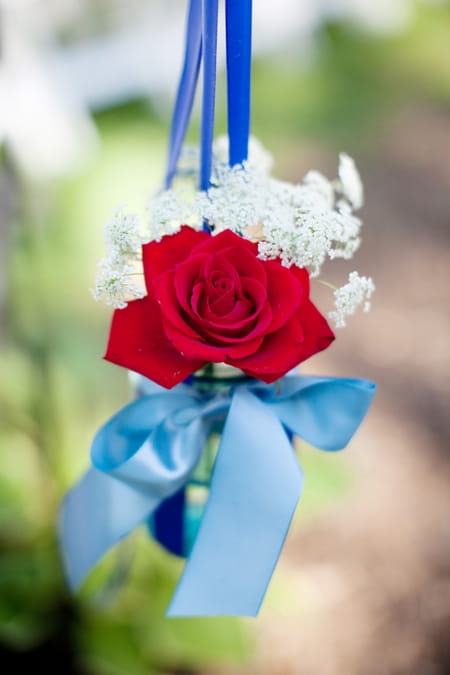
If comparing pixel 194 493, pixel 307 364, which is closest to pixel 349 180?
pixel 194 493

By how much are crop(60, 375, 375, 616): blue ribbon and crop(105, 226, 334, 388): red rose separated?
79mm

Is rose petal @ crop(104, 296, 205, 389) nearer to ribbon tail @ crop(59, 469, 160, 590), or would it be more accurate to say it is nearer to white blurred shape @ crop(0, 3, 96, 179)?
ribbon tail @ crop(59, 469, 160, 590)

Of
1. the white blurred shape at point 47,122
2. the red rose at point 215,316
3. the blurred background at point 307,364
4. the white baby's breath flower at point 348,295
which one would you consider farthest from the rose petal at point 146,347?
the white blurred shape at point 47,122

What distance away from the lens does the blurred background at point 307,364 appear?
1.11 m

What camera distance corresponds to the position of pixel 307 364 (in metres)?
1.81

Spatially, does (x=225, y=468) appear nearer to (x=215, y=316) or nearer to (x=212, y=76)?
(x=215, y=316)

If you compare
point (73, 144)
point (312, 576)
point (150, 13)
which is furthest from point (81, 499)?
point (150, 13)

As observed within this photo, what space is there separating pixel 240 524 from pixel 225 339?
0.54 feet

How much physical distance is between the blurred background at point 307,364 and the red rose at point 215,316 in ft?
1.37

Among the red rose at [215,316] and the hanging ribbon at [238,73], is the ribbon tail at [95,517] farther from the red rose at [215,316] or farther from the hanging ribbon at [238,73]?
the hanging ribbon at [238,73]

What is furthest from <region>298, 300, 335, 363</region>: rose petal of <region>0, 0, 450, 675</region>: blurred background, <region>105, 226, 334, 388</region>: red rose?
<region>0, 0, 450, 675</region>: blurred background

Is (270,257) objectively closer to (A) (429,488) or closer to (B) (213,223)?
(B) (213,223)

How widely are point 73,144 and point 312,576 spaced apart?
1643 mm

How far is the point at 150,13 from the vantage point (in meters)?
2.75
